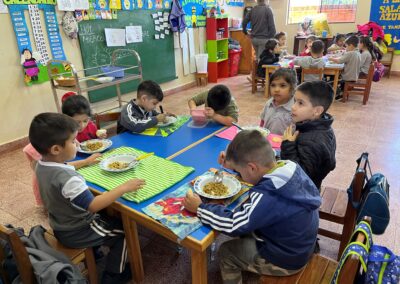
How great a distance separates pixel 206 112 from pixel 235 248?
103 cm

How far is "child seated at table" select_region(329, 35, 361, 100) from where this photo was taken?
177 inches

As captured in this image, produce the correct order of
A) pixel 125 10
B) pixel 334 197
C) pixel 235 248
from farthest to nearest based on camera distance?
pixel 125 10 → pixel 334 197 → pixel 235 248

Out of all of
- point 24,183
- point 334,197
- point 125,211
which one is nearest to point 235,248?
point 125,211

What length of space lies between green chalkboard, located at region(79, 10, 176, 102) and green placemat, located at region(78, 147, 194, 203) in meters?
2.91

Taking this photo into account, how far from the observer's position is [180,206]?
116 centimetres

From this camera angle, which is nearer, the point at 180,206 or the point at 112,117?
the point at 180,206

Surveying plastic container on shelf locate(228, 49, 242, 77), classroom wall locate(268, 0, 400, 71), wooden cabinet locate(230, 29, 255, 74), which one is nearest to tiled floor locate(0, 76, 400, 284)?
plastic container on shelf locate(228, 49, 242, 77)

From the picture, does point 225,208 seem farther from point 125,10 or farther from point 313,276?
point 125,10

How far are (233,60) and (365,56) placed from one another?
9.72 feet

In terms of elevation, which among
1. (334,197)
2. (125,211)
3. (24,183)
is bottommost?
(24,183)

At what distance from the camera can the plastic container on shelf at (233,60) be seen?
22.5 ft

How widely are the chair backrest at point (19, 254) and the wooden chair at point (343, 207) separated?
1.33m

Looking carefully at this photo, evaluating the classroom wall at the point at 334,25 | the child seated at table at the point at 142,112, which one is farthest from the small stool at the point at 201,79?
the child seated at table at the point at 142,112

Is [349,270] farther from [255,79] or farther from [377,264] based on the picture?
[255,79]
